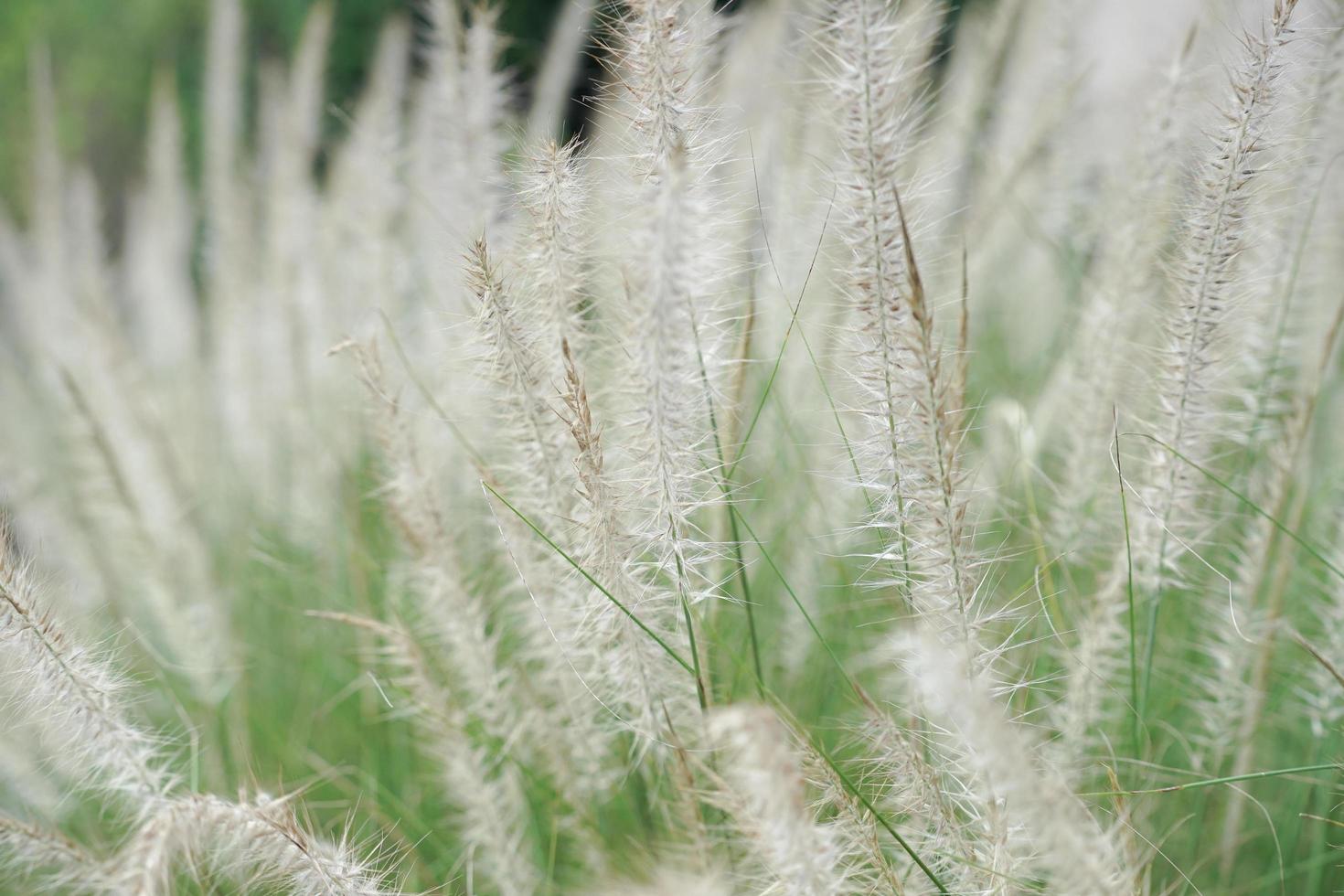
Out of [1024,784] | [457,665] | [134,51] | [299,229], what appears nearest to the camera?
[1024,784]

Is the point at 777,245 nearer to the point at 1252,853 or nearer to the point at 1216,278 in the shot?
the point at 1216,278

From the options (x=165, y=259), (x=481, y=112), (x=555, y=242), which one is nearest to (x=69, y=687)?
(x=555, y=242)

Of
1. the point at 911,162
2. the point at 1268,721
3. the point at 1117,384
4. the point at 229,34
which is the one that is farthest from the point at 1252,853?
the point at 229,34

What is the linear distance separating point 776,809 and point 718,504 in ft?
1.69

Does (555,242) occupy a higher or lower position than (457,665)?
higher

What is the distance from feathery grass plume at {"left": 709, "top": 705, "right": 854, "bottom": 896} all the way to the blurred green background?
5.12 m

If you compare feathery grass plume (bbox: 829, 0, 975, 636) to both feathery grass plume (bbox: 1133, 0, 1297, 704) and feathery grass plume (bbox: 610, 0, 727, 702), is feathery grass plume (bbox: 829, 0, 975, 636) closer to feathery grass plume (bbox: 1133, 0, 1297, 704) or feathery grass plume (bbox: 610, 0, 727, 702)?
feathery grass plume (bbox: 610, 0, 727, 702)

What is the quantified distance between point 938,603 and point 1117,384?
0.75 m

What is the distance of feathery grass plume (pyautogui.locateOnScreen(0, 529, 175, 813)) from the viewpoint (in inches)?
36.9

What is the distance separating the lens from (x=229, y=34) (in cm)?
275

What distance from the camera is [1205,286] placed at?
3.32 ft

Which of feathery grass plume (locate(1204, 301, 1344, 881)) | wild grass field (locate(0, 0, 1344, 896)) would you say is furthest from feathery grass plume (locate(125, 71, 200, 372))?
feathery grass plume (locate(1204, 301, 1344, 881))

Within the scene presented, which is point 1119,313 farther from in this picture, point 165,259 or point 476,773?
point 165,259

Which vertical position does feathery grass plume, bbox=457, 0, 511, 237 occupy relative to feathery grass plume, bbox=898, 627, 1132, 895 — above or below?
above
